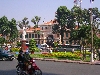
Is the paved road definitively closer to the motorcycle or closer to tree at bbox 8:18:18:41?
the motorcycle

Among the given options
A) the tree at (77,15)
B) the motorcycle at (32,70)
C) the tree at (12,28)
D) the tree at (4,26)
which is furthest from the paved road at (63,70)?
the tree at (4,26)

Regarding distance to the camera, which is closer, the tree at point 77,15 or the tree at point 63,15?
the tree at point 77,15

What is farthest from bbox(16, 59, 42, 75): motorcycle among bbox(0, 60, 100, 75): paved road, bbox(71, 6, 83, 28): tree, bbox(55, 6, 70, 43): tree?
bbox(55, 6, 70, 43): tree

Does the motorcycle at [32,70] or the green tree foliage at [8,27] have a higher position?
the green tree foliage at [8,27]

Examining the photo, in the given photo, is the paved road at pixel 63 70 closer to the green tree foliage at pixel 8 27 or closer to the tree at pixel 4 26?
the green tree foliage at pixel 8 27

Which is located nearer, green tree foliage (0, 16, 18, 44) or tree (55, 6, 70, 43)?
→ tree (55, 6, 70, 43)

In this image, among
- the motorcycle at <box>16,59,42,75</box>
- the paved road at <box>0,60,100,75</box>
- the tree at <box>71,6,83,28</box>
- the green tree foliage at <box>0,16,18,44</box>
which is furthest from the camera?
the green tree foliage at <box>0,16,18,44</box>

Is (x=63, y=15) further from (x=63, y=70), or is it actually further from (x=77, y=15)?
(x=63, y=70)

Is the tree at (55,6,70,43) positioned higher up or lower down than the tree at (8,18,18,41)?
higher up

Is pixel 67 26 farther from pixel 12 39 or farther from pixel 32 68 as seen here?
pixel 32 68

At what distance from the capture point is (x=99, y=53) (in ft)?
85.7

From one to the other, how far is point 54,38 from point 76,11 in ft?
74.9

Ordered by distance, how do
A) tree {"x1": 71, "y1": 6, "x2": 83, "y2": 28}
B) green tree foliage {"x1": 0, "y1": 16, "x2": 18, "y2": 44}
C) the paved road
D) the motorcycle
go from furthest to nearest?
green tree foliage {"x1": 0, "y1": 16, "x2": 18, "y2": 44} < tree {"x1": 71, "y1": 6, "x2": 83, "y2": 28} < the paved road < the motorcycle

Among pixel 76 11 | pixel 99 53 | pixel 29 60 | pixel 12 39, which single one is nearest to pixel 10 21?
pixel 12 39
